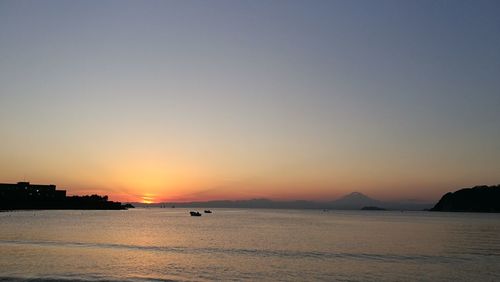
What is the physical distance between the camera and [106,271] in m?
39.0

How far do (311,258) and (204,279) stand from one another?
1835 cm

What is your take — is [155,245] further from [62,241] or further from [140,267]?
[140,267]

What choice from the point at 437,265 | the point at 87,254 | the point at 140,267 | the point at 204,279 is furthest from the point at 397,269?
the point at 87,254

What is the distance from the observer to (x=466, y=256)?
5634cm

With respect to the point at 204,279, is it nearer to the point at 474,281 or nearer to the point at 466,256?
the point at 474,281

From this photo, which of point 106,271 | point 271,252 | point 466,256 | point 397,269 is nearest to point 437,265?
point 397,269

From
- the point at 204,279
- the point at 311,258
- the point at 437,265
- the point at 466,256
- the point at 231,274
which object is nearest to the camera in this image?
the point at 204,279

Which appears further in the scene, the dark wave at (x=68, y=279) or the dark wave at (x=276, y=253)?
the dark wave at (x=276, y=253)

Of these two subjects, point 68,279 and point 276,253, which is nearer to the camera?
point 68,279

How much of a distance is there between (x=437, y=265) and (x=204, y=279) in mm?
27051

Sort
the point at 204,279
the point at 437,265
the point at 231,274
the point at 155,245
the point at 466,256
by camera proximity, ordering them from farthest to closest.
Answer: the point at 155,245 → the point at 466,256 → the point at 437,265 → the point at 231,274 → the point at 204,279

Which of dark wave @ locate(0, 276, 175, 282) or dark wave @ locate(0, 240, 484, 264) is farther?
dark wave @ locate(0, 240, 484, 264)

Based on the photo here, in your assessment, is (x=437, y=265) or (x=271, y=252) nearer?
(x=437, y=265)

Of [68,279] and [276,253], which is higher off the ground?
[276,253]
